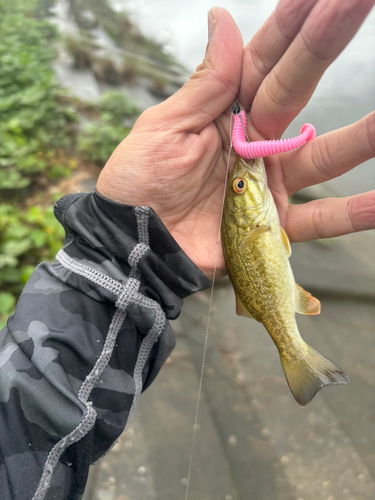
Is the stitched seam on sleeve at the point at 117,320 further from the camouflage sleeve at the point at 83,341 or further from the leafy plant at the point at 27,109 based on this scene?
the leafy plant at the point at 27,109

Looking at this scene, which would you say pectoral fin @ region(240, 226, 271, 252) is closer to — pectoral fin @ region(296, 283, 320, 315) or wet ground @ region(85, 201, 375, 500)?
pectoral fin @ region(296, 283, 320, 315)

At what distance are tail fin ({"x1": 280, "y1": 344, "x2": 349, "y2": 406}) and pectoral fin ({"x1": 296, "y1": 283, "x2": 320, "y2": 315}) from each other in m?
0.22

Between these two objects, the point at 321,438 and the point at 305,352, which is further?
the point at 321,438

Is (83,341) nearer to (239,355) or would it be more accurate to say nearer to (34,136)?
(239,355)

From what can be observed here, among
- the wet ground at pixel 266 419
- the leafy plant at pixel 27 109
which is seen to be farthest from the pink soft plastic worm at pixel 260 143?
the leafy plant at pixel 27 109

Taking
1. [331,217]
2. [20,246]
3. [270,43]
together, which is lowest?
[20,246]

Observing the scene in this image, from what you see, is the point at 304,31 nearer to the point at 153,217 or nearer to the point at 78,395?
the point at 153,217

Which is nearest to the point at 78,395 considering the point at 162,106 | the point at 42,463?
the point at 42,463

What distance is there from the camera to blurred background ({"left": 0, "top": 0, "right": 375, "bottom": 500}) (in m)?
2.06

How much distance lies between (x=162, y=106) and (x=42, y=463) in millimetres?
1876

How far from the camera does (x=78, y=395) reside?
4.85ft

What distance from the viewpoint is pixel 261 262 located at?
70.6 inches

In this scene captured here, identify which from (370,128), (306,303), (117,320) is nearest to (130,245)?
(117,320)

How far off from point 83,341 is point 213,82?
149 centimetres
